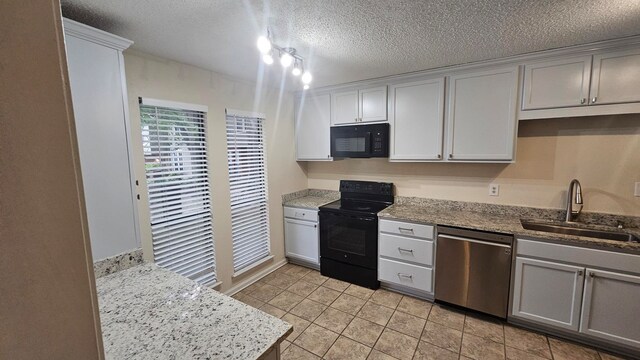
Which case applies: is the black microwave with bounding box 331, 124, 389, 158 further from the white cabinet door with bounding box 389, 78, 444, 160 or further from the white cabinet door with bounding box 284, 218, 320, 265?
the white cabinet door with bounding box 284, 218, 320, 265

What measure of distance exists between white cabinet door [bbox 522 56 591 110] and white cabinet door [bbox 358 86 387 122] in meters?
1.25

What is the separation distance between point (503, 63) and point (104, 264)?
3.33 m

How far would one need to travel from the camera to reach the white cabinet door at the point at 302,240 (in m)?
3.35

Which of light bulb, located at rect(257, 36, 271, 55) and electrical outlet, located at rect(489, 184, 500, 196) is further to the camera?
electrical outlet, located at rect(489, 184, 500, 196)

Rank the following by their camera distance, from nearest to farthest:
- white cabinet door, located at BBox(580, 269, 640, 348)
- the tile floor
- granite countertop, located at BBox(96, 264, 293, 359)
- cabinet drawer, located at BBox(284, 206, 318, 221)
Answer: granite countertop, located at BBox(96, 264, 293, 359) → white cabinet door, located at BBox(580, 269, 640, 348) → the tile floor → cabinet drawer, located at BBox(284, 206, 318, 221)

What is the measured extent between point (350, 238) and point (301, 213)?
28.7 inches

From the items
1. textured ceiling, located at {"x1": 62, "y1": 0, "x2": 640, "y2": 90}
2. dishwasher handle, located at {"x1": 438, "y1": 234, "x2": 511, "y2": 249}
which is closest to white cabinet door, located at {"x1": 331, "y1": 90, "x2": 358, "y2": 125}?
textured ceiling, located at {"x1": 62, "y1": 0, "x2": 640, "y2": 90}

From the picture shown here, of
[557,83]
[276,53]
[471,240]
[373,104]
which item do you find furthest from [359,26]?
[471,240]

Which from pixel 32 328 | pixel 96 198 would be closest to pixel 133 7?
pixel 96 198

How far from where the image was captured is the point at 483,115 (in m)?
2.46

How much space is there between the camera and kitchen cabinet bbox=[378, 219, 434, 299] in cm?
263

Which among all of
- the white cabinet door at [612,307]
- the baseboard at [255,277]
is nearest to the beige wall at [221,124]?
the baseboard at [255,277]

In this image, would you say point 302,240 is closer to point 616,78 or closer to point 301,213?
point 301,213

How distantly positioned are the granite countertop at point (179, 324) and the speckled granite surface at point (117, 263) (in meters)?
0.09
